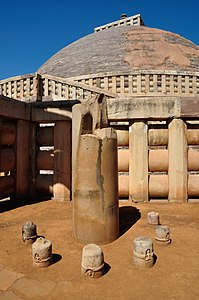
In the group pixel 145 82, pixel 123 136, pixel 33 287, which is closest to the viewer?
pixel 33 287

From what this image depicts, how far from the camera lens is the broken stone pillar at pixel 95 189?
3.19 metres

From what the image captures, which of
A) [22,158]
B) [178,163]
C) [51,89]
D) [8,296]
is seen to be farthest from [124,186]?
[51,89]

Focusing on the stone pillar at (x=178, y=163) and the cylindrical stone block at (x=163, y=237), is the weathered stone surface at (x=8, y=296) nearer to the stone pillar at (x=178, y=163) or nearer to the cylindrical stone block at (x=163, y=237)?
the cylindrical stone block at (x=163, y=237)

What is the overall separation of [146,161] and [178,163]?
0.80 meters

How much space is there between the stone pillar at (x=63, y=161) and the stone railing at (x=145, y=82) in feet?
25.8

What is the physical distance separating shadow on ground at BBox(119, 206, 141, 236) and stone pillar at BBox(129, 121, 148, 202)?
562mm

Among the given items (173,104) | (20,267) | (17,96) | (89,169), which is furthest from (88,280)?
(17,96)

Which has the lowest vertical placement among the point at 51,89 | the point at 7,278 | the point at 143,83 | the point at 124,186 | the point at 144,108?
the point at 7,278

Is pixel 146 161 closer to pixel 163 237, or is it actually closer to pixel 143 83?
pixel 163 237

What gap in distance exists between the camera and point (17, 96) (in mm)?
11984

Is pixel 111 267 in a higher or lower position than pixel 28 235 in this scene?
lower

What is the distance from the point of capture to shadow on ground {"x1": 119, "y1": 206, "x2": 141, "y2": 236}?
3.89m

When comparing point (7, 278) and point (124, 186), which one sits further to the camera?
point (124, 186)

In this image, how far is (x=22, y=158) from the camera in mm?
6012
